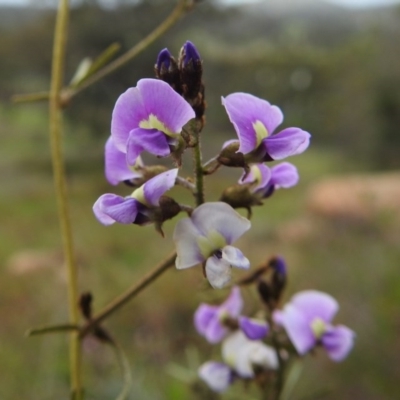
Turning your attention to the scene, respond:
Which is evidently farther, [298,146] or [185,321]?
[185,321]

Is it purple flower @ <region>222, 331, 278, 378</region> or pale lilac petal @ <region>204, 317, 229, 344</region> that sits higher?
pale lilac petal @ <region>204, 317, 229, 344</region>

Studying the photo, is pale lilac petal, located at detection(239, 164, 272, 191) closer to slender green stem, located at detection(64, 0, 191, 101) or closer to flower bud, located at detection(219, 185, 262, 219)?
flower bud, located at detection(219, 185, 262, 219)

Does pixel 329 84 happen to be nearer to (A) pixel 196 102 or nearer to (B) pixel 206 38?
(B) pixel 206 38

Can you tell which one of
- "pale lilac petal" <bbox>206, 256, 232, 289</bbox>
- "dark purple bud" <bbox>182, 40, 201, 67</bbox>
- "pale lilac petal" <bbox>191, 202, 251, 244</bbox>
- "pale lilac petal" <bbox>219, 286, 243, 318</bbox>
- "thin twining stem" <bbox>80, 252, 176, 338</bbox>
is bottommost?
"pale lilac petal" <bbox>219, 286, 243, 318</bbox>

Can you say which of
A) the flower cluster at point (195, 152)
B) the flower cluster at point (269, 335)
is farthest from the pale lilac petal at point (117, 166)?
the flower cluster at point (269, 335)

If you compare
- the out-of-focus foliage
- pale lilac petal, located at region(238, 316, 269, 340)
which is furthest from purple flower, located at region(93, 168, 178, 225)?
the out-of-focus foliage

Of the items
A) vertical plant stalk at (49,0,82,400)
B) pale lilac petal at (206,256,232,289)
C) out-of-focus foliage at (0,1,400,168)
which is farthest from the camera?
out-of-focus foliage at (0,1,400,168)

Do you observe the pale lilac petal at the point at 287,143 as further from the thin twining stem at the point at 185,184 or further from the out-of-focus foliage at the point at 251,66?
the out-of-focus foliage at the point at 251,66

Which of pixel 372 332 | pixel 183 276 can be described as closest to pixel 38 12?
pixel 183 276
